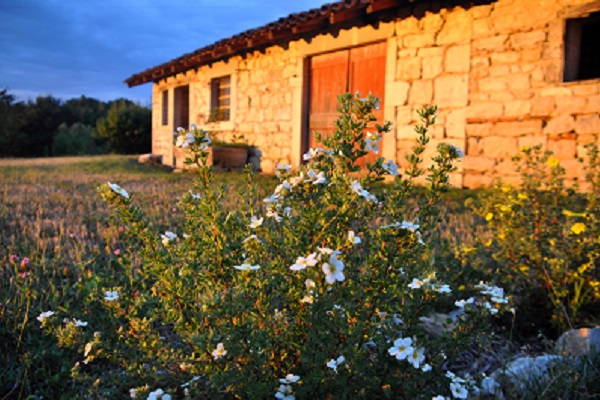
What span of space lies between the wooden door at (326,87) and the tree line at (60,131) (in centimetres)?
1470

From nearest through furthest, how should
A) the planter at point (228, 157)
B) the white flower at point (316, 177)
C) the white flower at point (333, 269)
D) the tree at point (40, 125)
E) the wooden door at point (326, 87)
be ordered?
the white flower at point (333, 269) → the white flower at point (316, 177) → the wooden door at point (326, 87) → the planter at point (228, 157) → the tree at point (40, 125)

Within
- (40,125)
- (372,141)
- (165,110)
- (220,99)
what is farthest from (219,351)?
(40,125)

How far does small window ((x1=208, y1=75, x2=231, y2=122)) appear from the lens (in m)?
11.6

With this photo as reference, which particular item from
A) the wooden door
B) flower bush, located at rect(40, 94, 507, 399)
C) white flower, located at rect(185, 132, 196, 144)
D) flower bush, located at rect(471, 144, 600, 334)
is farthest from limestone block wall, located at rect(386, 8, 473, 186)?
white flower, located at rect(185, 132, 196, 144)

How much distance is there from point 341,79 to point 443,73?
84.0 inches

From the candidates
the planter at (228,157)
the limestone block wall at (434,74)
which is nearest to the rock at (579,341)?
the limestone block wall at (434,74)

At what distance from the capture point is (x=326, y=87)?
8.50 m

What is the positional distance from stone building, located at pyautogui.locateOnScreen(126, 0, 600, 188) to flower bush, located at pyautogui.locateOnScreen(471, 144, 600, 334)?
124 inches

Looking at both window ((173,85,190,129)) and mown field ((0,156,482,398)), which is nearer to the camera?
mown field ((0,156,482,398))

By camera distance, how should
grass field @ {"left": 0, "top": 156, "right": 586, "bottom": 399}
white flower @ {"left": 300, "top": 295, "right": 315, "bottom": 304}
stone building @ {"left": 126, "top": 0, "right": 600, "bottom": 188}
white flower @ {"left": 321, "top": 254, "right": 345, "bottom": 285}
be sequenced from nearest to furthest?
1. white flower @ {"left": 321, "top": 254, "right": 345, "bottom": 285}
2. white flower @ {"left": 300, "top": 295, "right": 315, "bottom": 304}
3. grass field @ {"left": 0, "top": 156, "right": 586, "bottom": 399}
4. stone building @ {"left": 126, "top": 0, "right": 600, "bottom": 188}

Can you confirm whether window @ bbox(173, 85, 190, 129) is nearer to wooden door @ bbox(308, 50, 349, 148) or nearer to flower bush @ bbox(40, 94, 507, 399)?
wooden door @ bbox(308, 50, 349, 148)

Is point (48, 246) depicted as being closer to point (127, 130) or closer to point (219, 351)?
point (219, 351)

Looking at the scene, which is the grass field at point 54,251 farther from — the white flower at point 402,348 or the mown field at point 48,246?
the white flower at point 402,348

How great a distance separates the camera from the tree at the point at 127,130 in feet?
69.7
